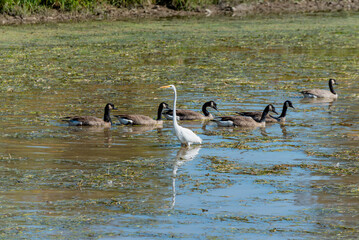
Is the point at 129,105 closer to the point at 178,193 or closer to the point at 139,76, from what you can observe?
the point at 139,76

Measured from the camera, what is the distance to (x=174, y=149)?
13.7 meters

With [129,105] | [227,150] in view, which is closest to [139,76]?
[129,105]

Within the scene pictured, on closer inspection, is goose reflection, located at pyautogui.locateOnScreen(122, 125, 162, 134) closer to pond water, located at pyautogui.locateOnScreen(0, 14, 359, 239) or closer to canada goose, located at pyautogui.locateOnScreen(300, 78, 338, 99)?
pond water, located at pyautogui.locateOnScreen(0, 14, 359, 239)

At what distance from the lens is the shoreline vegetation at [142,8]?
130ft

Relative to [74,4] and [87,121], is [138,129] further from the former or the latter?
[74,4]

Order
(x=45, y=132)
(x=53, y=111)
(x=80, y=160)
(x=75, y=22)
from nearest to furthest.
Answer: (x=80, y=160)
(x=45, y=132)
(x=53, y=111)
(x=75, y=22)

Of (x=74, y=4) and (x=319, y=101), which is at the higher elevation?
(x=74, y=4)

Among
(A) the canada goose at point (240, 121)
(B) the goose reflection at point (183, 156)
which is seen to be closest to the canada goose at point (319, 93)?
(A) the canada goose at point (240, 121)

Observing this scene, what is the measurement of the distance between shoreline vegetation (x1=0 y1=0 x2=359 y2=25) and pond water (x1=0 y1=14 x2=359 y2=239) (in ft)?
29.9

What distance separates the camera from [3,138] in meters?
14.2

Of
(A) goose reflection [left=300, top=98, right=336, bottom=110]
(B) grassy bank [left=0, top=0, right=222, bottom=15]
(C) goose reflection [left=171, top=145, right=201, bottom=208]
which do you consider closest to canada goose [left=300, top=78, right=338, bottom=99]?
(A) goose reflection [left=300, top=98, right=336, bottom=110]

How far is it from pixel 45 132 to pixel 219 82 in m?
8.41

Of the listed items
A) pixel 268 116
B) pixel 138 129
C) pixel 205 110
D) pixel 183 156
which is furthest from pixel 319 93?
pixel 183 156

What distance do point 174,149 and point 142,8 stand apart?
107 feet
